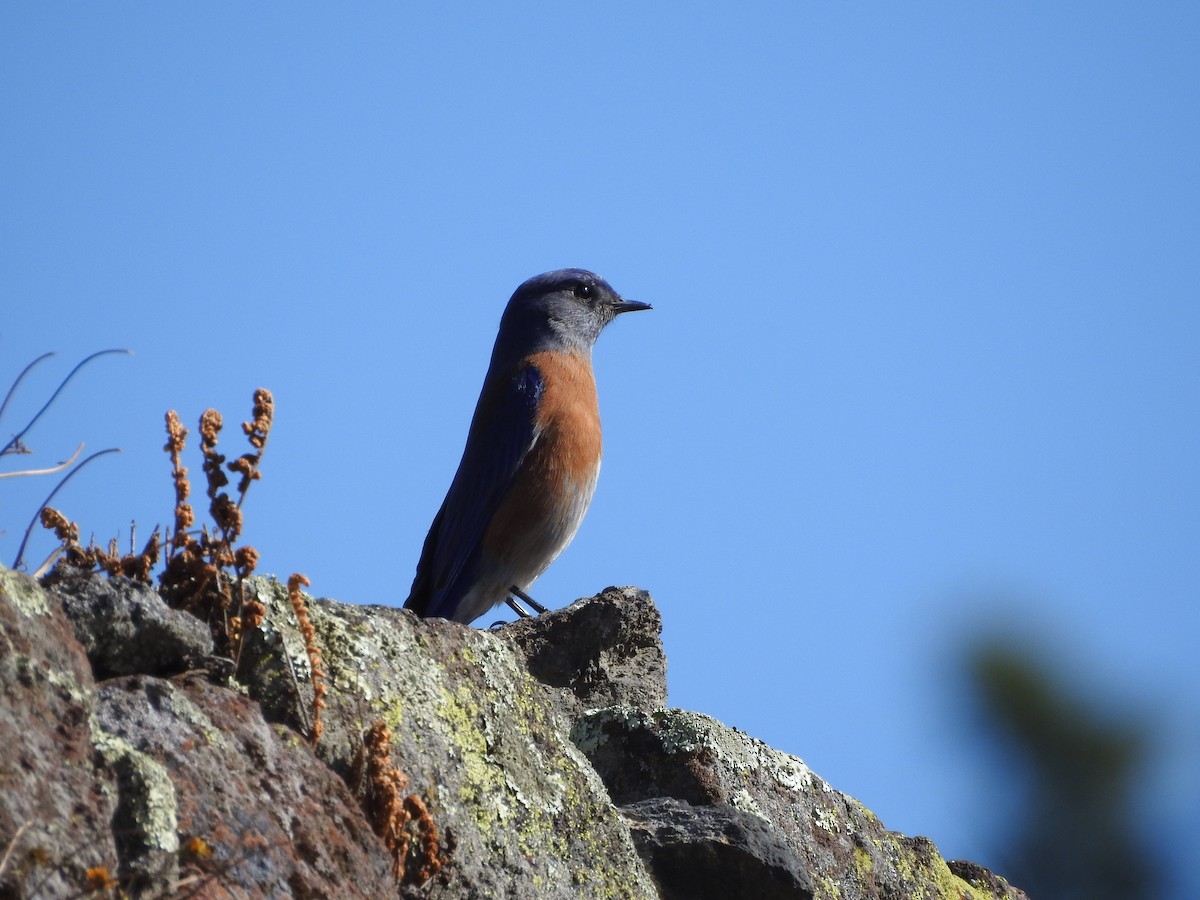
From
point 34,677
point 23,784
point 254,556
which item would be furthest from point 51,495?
point 23,784

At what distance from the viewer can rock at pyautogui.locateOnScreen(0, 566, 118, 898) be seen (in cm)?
191

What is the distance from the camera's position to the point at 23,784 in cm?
200

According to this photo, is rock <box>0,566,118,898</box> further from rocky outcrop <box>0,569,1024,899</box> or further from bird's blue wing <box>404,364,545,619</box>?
bird's blue wing <box>404,364,545,619</box>

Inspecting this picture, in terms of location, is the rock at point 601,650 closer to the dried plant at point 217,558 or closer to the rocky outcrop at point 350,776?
the rocky outcrop at point 350,776

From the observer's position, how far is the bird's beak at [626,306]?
9.50 m

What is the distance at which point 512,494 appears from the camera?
7578 mm

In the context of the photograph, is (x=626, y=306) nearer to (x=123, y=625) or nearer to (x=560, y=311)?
(x=560, y=311)

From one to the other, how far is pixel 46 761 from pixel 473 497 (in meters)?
5.55

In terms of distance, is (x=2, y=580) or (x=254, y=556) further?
(x=254, y=556)

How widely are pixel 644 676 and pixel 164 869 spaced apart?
9.87 feet

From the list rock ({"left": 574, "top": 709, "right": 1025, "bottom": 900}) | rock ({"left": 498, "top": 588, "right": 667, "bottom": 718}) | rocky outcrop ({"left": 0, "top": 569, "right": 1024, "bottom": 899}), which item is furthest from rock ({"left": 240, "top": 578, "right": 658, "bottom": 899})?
rock ({"left": 498, "top": 588, "right": 667, "bottom": 718})

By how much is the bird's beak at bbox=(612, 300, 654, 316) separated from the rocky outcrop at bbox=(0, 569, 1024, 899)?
17.9 feet

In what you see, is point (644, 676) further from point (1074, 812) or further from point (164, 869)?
point (1074, 812)

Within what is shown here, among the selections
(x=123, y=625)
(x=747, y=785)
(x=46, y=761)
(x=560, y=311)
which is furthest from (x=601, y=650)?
(x=560, y=311)
